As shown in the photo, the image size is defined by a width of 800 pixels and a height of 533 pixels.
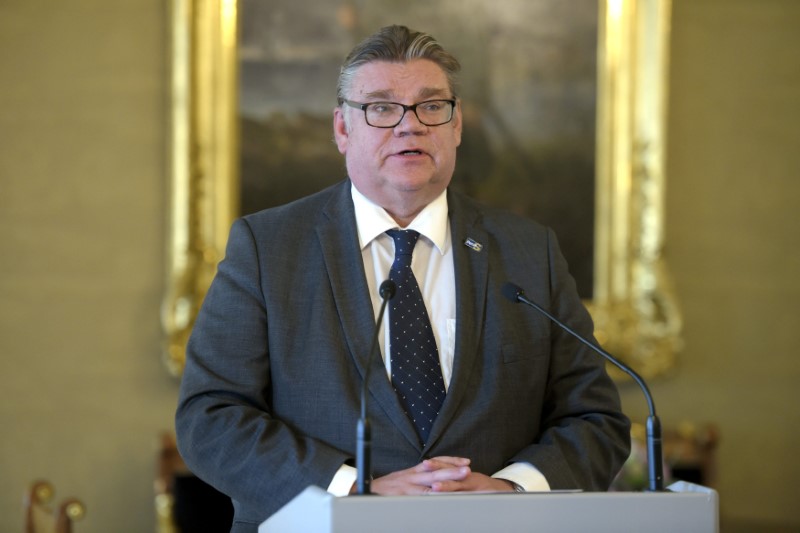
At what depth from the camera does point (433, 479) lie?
245 cm

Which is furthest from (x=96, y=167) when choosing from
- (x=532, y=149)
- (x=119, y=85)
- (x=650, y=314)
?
(x=650, y=314)

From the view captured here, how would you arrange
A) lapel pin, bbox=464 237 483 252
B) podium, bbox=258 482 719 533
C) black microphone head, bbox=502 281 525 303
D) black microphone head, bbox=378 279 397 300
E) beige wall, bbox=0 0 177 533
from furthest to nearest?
beige wall, bbox=0 0 177 533
lapel pin, bbox=464 237 483 252
black microphone head, bbox=502 281 525 303
black microphone head, bbox=378 279 397 300
podium, bbox=258 482 719 533

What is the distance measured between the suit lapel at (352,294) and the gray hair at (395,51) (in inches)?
12.8

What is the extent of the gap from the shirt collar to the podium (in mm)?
943

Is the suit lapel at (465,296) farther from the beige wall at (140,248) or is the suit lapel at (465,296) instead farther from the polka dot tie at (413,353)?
the beige wall at (140,248)

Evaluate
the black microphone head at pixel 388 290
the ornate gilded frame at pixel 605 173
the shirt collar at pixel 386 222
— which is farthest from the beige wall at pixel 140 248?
the black microphone head at pixel 388 290

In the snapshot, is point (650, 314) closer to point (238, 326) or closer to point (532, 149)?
point (532, 149)

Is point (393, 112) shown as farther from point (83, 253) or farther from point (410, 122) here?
point (83, 253)

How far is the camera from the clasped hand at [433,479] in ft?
8.00

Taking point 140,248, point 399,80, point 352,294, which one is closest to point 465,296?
point 352,294

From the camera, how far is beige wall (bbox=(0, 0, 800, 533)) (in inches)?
201

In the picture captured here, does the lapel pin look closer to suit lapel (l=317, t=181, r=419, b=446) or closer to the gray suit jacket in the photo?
the gray suit jacket

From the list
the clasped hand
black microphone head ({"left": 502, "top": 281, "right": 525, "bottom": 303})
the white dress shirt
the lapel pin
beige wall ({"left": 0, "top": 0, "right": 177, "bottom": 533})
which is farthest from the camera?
beige wall ({"left": 0, "top": 0, "right": 177, "bottom": 533})

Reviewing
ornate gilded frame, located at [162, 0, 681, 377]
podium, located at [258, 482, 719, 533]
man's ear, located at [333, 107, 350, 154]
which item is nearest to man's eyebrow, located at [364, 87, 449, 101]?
man's ear, located at [333, 107, 350, 154]
